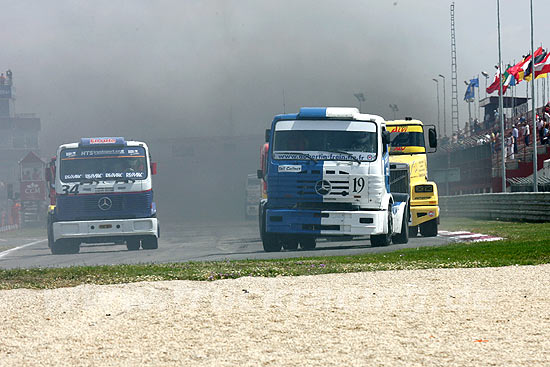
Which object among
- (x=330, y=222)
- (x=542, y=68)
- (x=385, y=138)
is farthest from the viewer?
(x=542, y=68)

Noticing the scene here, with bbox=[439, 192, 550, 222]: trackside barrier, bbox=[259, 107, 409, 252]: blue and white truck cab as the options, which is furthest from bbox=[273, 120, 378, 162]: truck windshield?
bbox=[439, 192, 550, 222]: trackside barrier

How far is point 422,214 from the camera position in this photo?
24469 mm

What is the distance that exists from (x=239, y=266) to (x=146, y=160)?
968cm

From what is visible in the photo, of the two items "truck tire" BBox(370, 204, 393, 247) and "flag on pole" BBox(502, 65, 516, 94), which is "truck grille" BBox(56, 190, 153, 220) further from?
"flag on pole" BBox(502, 65, 516, 94)

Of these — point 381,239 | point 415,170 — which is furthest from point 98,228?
point 415,170

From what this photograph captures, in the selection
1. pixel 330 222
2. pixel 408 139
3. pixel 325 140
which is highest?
pixel 408 139

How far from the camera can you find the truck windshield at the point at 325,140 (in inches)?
714

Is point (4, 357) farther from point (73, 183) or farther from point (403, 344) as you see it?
point (73, 183)

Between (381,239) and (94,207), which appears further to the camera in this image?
(94,207)

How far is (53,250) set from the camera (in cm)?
2414

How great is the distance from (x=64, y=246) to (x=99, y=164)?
2811 mm

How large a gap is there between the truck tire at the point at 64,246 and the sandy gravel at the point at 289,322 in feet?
40.8

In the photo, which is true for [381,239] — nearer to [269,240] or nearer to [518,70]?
[269,240]

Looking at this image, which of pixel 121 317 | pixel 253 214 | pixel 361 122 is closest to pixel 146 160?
pixel 361 122
